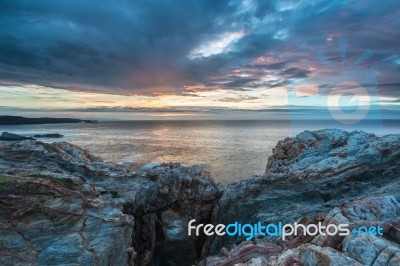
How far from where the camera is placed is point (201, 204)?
32125 millimetres

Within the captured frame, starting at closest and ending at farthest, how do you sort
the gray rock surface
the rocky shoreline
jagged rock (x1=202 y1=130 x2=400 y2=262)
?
1. the rocky shoreline
2. the gray rock surface
3. jagged rock (x1=202 y1=130 x2=400 y2=262)

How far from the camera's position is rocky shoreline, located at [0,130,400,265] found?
13289 mm

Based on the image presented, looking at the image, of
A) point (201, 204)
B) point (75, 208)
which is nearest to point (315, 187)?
point (201, 204)

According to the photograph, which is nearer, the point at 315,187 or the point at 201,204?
the point at 315,187

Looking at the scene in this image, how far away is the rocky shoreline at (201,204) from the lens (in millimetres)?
13289

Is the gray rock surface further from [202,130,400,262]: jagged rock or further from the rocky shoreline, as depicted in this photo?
[202,130,400,262]: jagged rock

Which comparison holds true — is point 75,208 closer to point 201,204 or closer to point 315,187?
point 201,204

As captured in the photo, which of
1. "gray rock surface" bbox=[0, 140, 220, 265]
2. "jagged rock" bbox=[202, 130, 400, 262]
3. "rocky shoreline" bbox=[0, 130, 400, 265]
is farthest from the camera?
"jagged rock" bbox=[202, 130, 400, 262]

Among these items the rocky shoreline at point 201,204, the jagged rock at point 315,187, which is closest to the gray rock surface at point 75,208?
the rocky shoreline at point 201,204

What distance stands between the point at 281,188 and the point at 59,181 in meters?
17.8

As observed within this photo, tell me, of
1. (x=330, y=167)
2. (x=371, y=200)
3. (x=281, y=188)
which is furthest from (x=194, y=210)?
(x=371, y=200)

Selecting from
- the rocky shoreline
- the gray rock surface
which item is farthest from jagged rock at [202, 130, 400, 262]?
the gray rock surface

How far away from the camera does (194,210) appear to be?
1260 inches

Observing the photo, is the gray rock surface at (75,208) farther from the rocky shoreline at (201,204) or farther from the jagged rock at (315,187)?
the jagged rock at (315,187)
